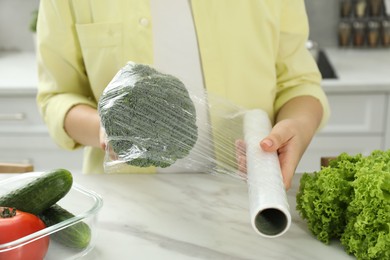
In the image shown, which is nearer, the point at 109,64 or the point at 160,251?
the point at 160,251

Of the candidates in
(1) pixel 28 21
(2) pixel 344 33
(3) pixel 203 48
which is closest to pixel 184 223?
(3) pixel 203 48

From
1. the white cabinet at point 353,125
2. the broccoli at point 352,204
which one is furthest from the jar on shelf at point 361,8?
the broccoli at point 352,204

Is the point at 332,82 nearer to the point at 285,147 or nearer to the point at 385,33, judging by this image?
the point at 385,33

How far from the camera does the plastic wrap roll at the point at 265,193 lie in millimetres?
787

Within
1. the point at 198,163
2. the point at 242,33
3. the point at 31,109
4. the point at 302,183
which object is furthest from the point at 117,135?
the point at 31,109

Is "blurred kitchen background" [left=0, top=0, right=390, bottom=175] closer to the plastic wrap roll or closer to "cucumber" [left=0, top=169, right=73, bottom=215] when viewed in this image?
the plastic wrap roll

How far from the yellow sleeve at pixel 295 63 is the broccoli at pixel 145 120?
40 centimetres

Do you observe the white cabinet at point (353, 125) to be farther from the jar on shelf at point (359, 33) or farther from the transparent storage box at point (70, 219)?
the transparent storage box at point (70, 219)

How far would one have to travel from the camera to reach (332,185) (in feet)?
2.78

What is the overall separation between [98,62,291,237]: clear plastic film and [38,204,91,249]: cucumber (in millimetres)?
99

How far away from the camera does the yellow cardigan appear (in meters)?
1.14

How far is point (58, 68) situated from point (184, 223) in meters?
0.45

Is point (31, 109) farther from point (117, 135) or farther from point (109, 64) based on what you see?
point (117, 135)

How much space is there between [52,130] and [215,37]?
371 mm
